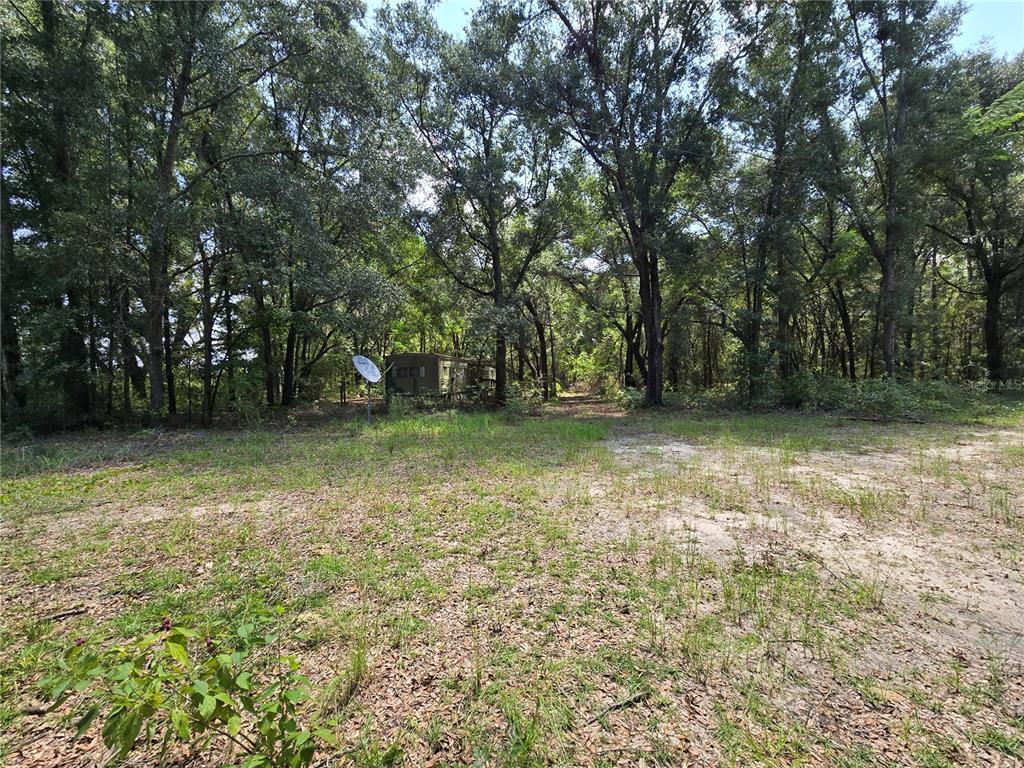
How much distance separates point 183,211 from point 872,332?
86.0ft

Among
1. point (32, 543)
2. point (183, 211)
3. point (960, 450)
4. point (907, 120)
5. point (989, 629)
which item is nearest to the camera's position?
point (989, 629)

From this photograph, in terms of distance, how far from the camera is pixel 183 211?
838cm

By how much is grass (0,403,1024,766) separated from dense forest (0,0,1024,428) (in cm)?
594

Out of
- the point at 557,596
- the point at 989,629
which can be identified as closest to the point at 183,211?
the point at 557,596

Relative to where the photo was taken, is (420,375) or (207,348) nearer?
(207,348)

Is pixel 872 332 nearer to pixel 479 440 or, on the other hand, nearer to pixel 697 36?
pixel 697 36

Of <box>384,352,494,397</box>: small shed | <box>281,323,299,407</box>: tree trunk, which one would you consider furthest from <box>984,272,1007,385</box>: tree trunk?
<box>281,323,299,407</box>: tree trunk

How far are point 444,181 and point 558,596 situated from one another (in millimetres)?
13385

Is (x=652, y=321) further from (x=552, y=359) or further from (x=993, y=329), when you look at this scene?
(x=993, y=329)

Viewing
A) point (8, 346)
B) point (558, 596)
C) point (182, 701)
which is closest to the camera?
point (182, 701)

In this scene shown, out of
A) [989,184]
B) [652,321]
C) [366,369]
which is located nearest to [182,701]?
[366,369]

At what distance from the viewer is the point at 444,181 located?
1292cm

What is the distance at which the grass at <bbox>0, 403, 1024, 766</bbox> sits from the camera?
1512mm

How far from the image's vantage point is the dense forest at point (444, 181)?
27.9 feet
